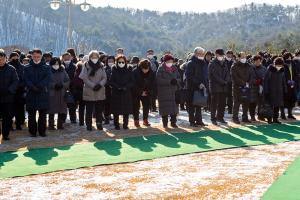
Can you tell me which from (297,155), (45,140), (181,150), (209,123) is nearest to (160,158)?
(181,150)

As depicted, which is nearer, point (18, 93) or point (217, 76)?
point (18, 93)

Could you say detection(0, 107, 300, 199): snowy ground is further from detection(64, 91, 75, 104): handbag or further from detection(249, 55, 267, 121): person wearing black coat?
detection(64, 91, 75, 104): handbag

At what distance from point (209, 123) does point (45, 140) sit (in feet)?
14.7

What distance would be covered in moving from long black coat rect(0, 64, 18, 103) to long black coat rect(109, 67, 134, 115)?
2423mm

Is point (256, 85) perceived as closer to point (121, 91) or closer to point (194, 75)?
point (194, 75)

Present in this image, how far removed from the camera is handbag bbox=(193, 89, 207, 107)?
38.0 feet

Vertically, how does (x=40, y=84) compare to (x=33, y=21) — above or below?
below

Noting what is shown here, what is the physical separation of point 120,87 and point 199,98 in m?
1.92

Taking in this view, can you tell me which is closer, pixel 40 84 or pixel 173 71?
pixel 40 84

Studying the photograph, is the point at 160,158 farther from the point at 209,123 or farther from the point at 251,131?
the point at 209,123

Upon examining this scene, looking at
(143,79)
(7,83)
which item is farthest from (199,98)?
(7,83)

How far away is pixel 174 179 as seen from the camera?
6.70 m

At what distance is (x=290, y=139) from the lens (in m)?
10.1

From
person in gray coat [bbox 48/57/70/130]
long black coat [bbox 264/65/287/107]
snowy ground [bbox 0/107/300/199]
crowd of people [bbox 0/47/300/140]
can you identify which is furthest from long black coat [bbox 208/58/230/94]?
person in gray coat [bbox 48/57/70/130]
